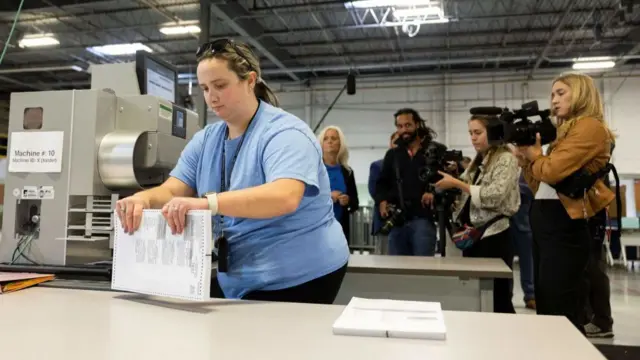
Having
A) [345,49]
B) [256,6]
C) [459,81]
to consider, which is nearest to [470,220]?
[256,6]

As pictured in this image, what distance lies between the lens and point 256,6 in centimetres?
695

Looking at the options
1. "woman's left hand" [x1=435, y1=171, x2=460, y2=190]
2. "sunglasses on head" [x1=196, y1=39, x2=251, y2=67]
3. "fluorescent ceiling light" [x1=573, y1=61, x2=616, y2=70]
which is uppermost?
"fluorescent ceiling light" [x1=573, y1=61, x2=616, y2=70]

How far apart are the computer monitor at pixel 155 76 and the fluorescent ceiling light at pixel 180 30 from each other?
19.5ft

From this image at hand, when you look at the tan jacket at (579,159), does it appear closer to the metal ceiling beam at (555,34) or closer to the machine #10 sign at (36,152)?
the machine #10 sign at (36,152)

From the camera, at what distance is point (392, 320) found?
3.05ft

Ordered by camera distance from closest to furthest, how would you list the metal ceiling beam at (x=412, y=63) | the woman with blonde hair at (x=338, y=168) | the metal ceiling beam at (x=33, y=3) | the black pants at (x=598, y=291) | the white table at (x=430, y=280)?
the white table at (x=430, y=280) → the black pants at (x=598, y=291) → the woman with blonde hair at (x=338, y=168) → the metal ceiling beam at (x=33, y=3) → the metal ceiling beam at (x=412, y=63)

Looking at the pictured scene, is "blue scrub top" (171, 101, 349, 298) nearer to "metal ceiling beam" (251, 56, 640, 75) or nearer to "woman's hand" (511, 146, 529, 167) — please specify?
"woman's hand" (511, 146, 529, 167)

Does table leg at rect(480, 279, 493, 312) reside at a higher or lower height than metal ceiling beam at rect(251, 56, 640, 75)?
lower

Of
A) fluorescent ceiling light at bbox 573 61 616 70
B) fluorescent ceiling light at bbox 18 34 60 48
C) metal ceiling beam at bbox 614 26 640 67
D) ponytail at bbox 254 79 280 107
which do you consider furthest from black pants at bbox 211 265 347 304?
fluorescent ceiling light at bbox 573 61 616 70

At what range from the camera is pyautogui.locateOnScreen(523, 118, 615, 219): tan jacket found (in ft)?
5.97

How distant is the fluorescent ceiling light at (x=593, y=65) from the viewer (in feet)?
28.0

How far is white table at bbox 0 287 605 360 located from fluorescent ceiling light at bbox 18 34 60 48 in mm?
8338

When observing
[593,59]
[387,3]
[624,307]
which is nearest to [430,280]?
[624,307]

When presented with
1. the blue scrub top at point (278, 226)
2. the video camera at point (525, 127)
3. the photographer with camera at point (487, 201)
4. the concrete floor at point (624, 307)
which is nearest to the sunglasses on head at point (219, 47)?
the blue scrub top at point (278, 226)
